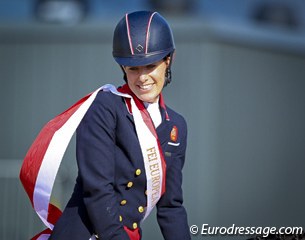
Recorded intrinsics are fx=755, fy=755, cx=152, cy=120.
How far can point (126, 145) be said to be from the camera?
2980mm

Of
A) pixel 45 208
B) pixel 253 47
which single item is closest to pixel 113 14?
pixel 253 47

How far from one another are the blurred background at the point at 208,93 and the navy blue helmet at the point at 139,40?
3.94 metres

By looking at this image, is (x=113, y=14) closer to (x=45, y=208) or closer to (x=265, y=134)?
(x=265, y=134)

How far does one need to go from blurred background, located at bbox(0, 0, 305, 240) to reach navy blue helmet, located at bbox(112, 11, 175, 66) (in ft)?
12.9

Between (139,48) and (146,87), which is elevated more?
(139,48)

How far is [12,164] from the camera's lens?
6.84 m

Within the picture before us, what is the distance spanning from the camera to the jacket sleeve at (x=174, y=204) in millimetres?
3240

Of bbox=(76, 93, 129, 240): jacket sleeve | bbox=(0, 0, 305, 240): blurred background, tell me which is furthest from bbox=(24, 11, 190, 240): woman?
bbox=(0, 0, 305, 240): blurred background

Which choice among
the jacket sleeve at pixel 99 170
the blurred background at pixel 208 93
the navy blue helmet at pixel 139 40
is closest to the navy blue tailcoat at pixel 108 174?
the jacket sleeve at pixel 99 170

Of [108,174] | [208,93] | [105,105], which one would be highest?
[105,105]

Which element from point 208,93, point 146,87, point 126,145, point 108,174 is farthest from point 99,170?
point 208,93

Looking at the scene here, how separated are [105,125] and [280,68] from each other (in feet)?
15.3

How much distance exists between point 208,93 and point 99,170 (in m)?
4.45

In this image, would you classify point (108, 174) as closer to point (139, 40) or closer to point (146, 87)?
point (146, 87)
